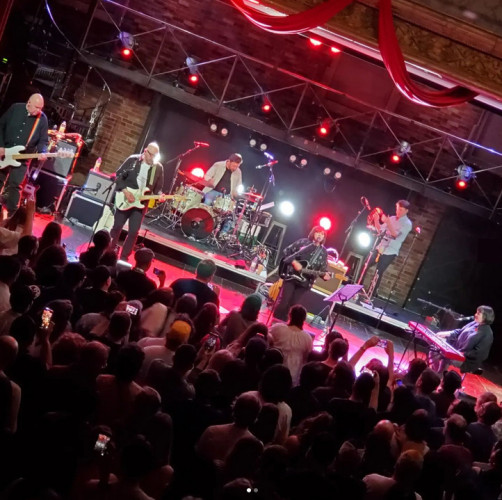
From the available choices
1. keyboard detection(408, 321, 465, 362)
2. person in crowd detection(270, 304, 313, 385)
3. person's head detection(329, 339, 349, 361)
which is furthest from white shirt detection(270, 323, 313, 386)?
keyboard detection(408, 321, 465, 362)

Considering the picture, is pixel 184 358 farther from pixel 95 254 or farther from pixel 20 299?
pixel 95 254

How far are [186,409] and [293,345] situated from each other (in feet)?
7.51

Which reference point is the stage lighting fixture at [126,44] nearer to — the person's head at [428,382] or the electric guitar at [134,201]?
the electric guitar at [134,201]

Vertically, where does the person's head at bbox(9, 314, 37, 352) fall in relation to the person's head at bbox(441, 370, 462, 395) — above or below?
below

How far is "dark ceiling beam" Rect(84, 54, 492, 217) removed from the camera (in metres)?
13.2

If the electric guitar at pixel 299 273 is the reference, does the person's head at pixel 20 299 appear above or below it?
below

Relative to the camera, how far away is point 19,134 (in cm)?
930

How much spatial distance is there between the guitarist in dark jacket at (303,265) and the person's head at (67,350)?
579 centimetres

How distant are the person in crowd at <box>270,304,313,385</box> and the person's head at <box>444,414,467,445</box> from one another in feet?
5.20

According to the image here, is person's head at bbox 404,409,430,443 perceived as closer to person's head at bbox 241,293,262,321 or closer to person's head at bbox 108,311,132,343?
person's head at bbox 241,293,262,321

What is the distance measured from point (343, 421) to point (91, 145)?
1043cm

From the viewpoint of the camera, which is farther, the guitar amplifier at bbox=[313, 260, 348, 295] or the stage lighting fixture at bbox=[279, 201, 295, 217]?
the stage lighting fixture at bbox=[279, 201, 295, 217]

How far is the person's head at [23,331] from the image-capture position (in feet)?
13.2

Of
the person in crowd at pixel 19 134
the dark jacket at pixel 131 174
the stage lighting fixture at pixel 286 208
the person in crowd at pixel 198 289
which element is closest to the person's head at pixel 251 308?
the person in crowd at pixel 198 289
